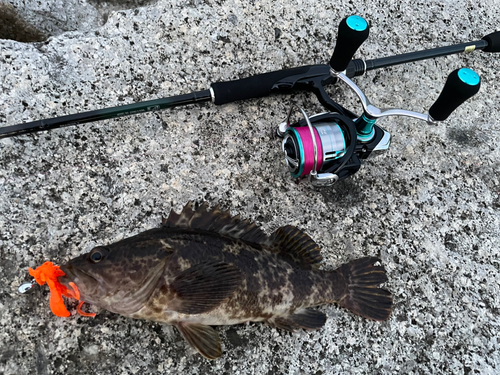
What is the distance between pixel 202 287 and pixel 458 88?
163 cm

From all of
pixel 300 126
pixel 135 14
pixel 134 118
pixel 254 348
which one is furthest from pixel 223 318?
pixel 135 14

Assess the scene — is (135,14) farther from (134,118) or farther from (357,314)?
(357,314)

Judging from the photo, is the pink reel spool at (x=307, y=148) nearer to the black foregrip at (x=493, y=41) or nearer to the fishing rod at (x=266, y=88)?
the fishing rod at (x=266, y=88)

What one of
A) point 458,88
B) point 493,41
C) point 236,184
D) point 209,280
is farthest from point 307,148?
point 493,41

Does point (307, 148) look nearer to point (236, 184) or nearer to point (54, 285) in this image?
point (236, 184)

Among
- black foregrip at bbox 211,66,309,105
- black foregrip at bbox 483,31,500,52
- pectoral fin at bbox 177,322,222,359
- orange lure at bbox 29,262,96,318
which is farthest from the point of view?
black foregrip at bbox 483,31,500,52

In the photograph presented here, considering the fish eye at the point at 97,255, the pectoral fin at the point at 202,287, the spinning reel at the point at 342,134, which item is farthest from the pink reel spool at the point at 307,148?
the fish eye at the point at 97,255

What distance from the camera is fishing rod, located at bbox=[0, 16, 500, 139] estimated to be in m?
2.25

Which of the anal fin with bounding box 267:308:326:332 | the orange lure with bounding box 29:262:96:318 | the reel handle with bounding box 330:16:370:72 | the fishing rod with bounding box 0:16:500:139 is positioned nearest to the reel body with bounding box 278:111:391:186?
the fishing rod with bounding box 0:16:500:139

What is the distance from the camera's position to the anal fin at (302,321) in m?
2.12

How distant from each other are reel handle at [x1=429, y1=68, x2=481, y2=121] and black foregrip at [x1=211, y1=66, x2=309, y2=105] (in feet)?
3.08

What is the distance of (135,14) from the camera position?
2848 millimetres

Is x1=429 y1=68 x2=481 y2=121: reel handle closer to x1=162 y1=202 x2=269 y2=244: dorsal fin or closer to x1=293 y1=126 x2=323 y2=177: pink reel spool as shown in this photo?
x1=293 y1=126 x2=323 y2=177: pink reel spool

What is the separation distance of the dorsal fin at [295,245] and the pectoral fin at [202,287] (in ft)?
1.37
